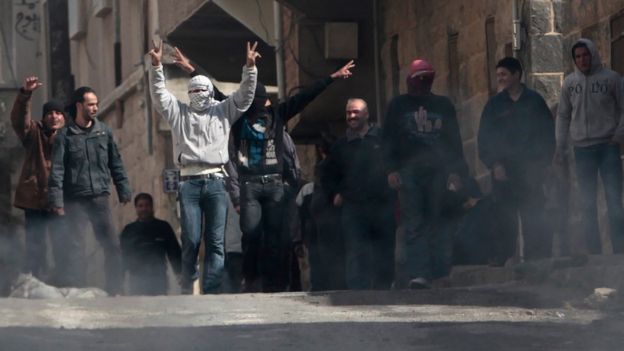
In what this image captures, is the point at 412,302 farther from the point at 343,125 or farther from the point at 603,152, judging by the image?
the point at 343,125

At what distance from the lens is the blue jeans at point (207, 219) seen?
13477mm

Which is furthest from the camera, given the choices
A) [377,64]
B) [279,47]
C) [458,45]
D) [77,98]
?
[279,47]

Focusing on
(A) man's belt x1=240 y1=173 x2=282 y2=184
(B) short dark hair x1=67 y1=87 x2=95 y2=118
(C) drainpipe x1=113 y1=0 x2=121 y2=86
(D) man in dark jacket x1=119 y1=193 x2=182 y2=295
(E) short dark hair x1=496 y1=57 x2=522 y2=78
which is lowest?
(D) man in dark jacket x1=119 y1=193 x2=182 y2=295

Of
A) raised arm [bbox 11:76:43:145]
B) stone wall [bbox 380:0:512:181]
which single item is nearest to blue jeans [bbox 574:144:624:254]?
stone wall [bbox 380:0:512:181]

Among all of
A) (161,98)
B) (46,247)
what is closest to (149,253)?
(46,247)

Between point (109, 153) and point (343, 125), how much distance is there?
690 cm

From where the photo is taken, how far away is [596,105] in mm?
13547

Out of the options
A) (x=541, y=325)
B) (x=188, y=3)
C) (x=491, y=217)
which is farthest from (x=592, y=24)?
(x=188, y=3)

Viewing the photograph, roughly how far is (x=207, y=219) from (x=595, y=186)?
2.68 meters

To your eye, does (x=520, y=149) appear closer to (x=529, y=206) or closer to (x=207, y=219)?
(x=529, y=206)

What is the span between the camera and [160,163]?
87.6 ft

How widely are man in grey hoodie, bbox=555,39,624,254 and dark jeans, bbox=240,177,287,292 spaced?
207cm

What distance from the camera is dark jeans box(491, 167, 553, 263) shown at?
13.8 meters

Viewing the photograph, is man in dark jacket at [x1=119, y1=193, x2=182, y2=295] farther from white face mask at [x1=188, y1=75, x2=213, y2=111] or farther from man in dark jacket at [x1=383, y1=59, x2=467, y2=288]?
man in dark jacket at [x1=383, y1=59, x2=467, y2=288]
